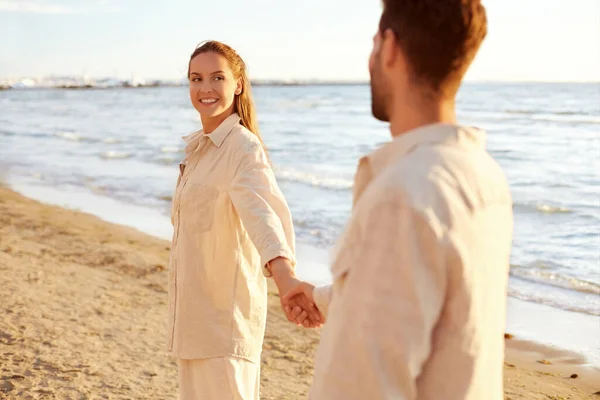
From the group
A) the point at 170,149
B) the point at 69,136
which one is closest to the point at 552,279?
the point at 170,149

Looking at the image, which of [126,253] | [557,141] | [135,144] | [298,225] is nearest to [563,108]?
[557,141]

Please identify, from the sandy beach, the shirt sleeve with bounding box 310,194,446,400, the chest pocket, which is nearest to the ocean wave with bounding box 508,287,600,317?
the sandy beach

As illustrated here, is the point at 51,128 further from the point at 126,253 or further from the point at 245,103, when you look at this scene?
the point at 245,103

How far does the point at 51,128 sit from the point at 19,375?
32.2 m

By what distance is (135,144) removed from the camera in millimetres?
28062

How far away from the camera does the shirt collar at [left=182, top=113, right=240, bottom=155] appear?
3.33m

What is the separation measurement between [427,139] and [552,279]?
27.7 feet

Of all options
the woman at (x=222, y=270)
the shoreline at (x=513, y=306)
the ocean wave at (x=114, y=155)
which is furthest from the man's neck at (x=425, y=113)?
the ocean wave at (x=114, y=155)

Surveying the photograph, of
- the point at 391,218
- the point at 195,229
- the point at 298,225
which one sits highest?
the point at 391,218

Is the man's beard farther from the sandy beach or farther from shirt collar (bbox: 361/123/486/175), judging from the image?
the sandy beach

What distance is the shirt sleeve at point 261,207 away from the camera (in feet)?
9.75

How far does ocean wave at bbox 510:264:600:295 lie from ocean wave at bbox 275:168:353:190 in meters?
7.42

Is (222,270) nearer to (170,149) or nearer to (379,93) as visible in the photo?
(379,93)

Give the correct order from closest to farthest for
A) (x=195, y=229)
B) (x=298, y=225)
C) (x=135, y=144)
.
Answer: (x=195, y=229) < (x=298, y=225) < (x=135, y=144)
